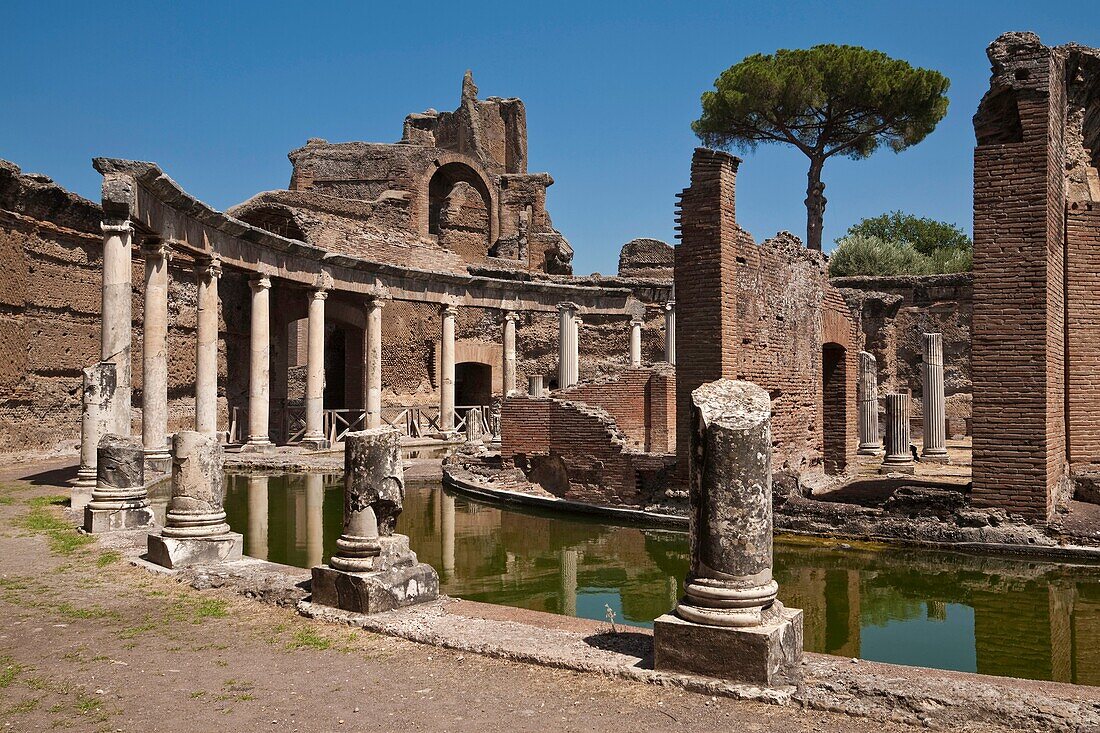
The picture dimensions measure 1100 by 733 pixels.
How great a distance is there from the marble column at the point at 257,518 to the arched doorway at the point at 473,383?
14.0 meters

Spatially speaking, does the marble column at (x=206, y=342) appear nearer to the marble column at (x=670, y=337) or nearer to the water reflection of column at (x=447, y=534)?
the water reflection of column at (x=447, y=534)

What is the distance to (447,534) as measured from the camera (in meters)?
11.1

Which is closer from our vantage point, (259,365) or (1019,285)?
(1019,285)

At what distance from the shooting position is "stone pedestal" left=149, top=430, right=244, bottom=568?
7.66 meters

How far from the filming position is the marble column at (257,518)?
9.73 m

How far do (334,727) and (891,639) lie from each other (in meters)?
4.74

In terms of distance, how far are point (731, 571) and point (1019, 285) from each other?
702cm

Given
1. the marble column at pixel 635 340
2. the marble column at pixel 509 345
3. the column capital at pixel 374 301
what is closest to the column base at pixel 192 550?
the column capital at pixel 374 301

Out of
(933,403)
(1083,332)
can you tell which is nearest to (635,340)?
(933,403)

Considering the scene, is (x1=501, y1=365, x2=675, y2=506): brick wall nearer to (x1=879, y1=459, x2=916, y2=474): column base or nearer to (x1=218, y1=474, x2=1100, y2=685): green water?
(x1=218, y1=474, x2=1100, y2=685): green water

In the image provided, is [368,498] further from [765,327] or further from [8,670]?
[765,327]

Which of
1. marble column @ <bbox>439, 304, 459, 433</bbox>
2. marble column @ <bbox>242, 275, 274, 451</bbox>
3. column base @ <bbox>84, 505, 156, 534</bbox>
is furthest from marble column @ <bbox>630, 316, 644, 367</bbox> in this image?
column base @ <bbox>84, 505, 156, 534</bbox>

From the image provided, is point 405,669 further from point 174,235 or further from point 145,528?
point 174,235

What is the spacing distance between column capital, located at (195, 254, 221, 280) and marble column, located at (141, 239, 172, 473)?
2637 millimetres
